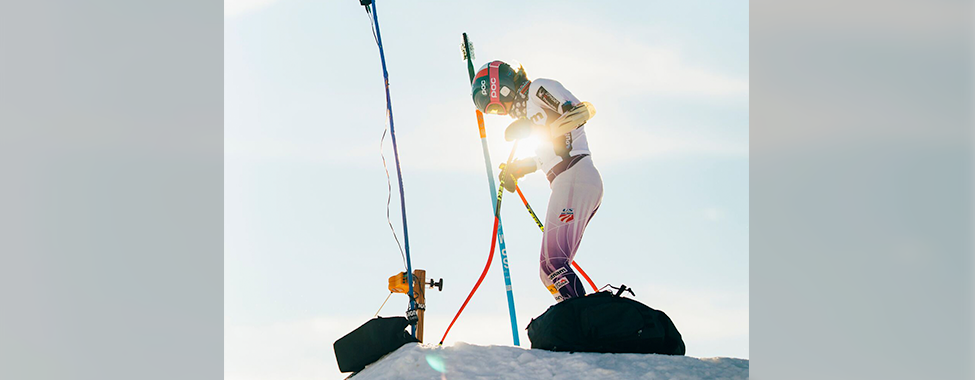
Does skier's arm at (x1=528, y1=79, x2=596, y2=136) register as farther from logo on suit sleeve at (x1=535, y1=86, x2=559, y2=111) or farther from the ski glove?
the ski glove

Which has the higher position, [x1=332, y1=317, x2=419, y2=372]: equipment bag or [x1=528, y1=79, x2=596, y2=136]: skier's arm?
[x1=528, y1=79, x2=596, y2=136]: skier's arm

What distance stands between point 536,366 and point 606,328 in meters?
0.47

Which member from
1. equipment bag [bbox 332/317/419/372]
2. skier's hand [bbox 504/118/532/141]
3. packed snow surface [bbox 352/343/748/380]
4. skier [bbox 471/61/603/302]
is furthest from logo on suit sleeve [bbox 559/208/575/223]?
equipment bag [bbox 332/317/419/372]

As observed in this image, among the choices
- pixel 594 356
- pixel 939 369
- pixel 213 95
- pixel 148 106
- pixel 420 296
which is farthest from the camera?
pixel 420 296

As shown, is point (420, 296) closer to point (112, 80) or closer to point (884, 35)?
point (112, 80)

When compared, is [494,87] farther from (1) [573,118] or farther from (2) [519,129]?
(1) [573,118]

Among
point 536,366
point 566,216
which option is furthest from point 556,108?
point 536,366

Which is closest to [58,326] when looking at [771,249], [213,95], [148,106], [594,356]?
[148,106]

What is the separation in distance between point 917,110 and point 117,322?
2.04 meters

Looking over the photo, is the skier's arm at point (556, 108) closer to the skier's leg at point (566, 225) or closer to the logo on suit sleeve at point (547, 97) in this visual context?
the logo on suit sleeve at point (547, 97)

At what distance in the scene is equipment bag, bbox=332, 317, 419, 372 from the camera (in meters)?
4.34

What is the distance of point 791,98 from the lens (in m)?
2.21

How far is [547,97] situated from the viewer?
4.77 m

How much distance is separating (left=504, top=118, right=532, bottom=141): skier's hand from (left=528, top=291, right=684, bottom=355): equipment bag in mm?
1172
